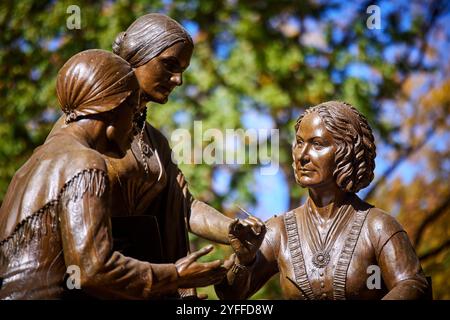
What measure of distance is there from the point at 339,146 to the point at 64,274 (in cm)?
206

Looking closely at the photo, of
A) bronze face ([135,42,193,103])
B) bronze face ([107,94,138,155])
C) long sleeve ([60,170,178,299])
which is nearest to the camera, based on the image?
long sleeve ([60,170,178,299])

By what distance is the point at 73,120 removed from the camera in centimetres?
658

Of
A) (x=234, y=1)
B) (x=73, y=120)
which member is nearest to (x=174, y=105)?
(x=234, y=1)

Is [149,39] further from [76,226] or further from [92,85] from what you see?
[76,226]

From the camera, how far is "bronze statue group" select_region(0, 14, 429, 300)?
20.3ft

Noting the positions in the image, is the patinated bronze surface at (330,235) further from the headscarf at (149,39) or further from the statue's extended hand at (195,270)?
the headscarf at (149,39)

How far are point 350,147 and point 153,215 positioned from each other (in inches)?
56.5

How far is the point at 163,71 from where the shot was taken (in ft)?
24.7

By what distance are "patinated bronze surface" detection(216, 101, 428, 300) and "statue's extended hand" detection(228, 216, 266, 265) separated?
0.01 meters

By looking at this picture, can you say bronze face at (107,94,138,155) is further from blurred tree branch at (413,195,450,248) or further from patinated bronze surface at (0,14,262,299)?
blurred tree branch at (413,195,450,248)

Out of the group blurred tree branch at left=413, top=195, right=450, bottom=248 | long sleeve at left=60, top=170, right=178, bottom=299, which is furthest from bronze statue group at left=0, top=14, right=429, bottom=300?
blurred tree branch at left=413, top=195, right=450, bottom=248

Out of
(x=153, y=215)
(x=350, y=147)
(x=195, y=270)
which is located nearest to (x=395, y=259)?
(x=350, y=147)

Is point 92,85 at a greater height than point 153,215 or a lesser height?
greater

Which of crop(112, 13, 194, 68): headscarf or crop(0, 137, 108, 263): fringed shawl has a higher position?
crop(112, 13, 194, 68): headscarf
